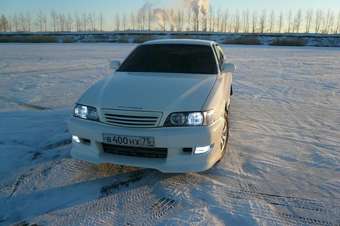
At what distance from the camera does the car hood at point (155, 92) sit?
292cm

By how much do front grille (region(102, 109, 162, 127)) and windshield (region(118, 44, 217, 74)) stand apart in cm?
137

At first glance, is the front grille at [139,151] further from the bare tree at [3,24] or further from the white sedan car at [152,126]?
the bare tree at [3,24]

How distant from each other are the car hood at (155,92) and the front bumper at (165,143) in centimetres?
23

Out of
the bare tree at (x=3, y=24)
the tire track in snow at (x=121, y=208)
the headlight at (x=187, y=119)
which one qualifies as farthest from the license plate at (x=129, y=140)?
the bare tree at (x=3, y=24)

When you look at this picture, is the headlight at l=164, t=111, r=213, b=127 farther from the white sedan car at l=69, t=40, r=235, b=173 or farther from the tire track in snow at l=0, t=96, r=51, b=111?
the tire track in snow at l=0, t=96, r=51, b=111

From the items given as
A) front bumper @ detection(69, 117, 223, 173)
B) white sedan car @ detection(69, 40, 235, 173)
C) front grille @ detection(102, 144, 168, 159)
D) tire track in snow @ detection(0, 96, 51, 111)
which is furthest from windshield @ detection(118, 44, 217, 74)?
tire track in snow @ detection(0, 96, 51, 111)

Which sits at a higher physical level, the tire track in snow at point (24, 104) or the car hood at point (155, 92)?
the car hood at point (155, 92)

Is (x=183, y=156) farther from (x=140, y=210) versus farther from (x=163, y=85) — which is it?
(x=163, y=85)

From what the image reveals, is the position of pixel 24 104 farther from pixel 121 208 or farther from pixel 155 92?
pixel 121 208

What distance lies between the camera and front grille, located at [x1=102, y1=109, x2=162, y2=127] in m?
2.84

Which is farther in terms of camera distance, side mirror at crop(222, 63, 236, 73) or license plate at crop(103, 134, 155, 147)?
side mirror at crop(222, 63, 236, 73)

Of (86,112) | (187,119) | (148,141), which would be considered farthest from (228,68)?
(86,112)

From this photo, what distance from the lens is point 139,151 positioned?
9.51ft

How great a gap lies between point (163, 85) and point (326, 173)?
7.08ft
